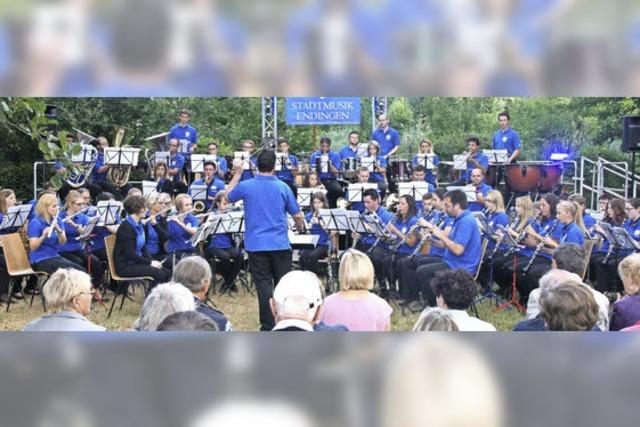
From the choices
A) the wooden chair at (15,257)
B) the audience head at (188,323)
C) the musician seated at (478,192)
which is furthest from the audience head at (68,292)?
the musician seated at (478,192)

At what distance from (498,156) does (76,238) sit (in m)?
5.87

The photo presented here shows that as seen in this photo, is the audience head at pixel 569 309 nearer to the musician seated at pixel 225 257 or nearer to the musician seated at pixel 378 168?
the musician seated at pixel 225 257

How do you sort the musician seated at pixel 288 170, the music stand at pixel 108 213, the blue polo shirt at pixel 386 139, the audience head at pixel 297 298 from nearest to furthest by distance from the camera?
the audience head at pixel 297 298
the music stand at pixel 108 213
the musician seated at pixel 288 170
the blue polo shirt at pixel 386 139

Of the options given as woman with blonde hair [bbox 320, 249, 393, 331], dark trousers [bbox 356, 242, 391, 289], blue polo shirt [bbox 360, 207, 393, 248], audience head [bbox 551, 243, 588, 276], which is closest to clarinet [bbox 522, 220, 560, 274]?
dark trousers [bbox 356, 242, 391, 289]

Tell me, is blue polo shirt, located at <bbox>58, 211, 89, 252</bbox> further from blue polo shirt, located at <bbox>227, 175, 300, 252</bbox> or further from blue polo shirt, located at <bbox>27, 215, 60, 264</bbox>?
blue polo shirt, located at <bbox>227, 175, 300, 252</bbox>

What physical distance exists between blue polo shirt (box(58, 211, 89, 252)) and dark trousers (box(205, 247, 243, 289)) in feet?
3.87

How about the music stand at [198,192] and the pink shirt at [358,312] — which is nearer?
the pink shirt at [358,312]

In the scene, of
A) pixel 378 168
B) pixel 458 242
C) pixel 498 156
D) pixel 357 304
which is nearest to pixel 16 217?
pixel 458 242

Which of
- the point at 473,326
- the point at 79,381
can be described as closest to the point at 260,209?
the point at 473,326

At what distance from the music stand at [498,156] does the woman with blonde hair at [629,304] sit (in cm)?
726

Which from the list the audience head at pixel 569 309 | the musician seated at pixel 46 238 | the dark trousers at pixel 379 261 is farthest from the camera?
the dark trousers at pixel 379 261

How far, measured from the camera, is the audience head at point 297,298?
1.89m

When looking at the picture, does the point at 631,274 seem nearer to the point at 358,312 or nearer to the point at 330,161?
the point at 358,312

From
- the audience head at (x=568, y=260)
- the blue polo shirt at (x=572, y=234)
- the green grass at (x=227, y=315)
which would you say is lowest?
the green grass at (x=227, y=315)
